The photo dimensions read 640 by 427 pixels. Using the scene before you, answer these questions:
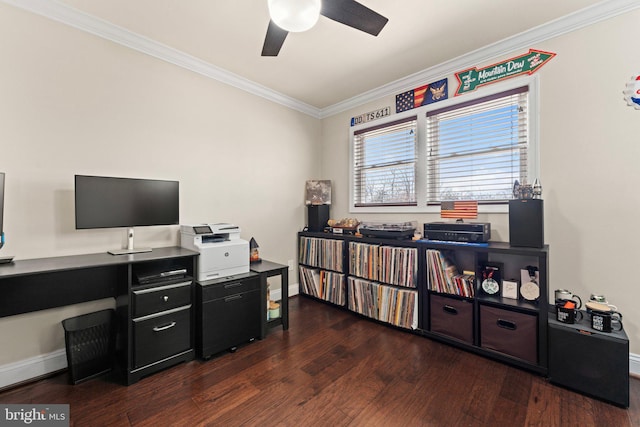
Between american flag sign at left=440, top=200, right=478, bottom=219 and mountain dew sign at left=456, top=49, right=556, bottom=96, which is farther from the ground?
mountain dew sign at left=456, top=49, right=556, bottom=96

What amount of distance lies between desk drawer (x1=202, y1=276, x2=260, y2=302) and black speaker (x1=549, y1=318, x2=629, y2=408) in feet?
7.21

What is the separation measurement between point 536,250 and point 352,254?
1.60 meters

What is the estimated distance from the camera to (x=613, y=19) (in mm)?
1904

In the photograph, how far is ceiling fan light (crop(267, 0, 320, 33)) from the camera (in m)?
1.28

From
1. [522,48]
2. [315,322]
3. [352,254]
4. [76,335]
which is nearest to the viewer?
[76,335]

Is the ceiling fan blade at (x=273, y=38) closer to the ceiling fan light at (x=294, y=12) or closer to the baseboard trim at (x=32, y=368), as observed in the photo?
the ceiling fan light at (x=294, y=12)

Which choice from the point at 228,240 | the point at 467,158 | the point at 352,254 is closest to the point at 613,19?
the point at 467,158

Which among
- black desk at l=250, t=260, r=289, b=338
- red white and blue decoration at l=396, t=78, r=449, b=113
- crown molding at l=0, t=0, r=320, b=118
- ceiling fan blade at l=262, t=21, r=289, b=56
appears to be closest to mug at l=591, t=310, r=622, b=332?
red white and blue decoration at l=396, t=78, r=449, b=113

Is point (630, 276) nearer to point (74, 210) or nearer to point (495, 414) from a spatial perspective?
point (495, 414)

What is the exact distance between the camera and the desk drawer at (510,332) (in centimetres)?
191

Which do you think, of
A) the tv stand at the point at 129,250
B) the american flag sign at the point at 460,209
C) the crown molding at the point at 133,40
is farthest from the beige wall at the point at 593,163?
the tv stand at the point at 129,250

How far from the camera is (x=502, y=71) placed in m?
2.38

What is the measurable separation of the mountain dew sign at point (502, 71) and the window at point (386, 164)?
57 centimetres

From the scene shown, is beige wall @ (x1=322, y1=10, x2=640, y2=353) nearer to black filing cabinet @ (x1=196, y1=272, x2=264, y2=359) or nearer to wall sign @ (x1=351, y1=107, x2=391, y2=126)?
wall sign @ (x1=351, y1=107, x2=391, y2=126)
